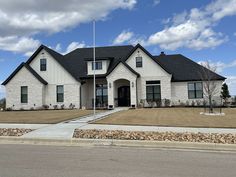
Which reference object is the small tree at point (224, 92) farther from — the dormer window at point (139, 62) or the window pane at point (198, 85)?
the dormer window at point (139, 62)

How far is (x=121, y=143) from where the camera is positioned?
11484 millimetres

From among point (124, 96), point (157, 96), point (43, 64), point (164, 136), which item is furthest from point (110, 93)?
point (164, 136)

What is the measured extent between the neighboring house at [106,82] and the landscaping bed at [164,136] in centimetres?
1992

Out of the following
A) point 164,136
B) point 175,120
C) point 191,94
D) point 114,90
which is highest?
point 114,90

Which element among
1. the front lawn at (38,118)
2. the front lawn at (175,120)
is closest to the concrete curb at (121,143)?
the front lawn at (175,120)

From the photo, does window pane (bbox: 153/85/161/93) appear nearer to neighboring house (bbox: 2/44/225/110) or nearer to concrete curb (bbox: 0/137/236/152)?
neighboring house (bbox: 2/44/225/110)

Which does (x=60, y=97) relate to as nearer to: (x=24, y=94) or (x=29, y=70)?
(x=24, y=94)

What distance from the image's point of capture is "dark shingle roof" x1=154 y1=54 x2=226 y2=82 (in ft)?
110

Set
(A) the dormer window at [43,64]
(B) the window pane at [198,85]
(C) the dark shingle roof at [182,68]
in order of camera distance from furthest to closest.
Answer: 1. (A) the dormer window at [43,64]
2. (B) the window pane at [198,85]
3. (C) the dark shingle roof at [182,68]

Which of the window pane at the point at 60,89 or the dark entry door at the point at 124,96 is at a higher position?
the window pane at the point at 60,89

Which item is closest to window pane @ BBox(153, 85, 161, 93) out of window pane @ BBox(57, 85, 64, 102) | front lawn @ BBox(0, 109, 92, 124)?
window pane @ BBox(57, 85, 64, 102)

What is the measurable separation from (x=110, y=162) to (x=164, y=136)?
4.40 m

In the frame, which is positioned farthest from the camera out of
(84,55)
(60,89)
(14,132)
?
(84,55)

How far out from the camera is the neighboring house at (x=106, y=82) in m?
33.4
